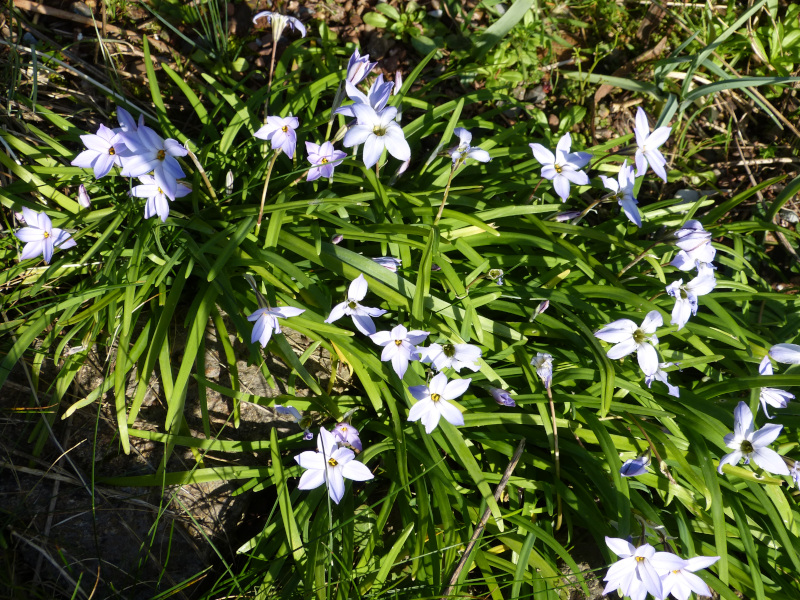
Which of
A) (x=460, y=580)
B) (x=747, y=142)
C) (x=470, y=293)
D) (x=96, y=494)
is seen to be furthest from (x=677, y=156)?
(x=96, y=494)

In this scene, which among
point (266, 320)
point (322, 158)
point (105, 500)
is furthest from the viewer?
point (105, 500)

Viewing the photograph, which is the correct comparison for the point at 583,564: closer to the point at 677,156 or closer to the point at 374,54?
the point at 677,156

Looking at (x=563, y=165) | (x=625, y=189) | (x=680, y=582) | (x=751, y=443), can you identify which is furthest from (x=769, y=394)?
(x=563, y=165)

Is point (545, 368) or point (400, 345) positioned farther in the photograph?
point (545, 368)

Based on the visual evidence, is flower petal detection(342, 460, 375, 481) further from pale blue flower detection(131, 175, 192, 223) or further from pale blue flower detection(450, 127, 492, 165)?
pale blue flower detection(450, 127, 492, 165)

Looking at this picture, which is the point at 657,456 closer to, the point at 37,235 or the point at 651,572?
the point at 651,572

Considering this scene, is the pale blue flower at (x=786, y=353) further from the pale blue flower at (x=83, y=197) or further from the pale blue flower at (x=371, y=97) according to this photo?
the pale blue flower at (x=83, y=197)

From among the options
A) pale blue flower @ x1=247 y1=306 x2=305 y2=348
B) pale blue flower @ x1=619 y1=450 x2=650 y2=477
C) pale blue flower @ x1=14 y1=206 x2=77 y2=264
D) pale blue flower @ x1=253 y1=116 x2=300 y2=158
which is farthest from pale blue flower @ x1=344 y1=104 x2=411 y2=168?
pale blue flower @ x1=619 y1=450 x2=650 y2=477
